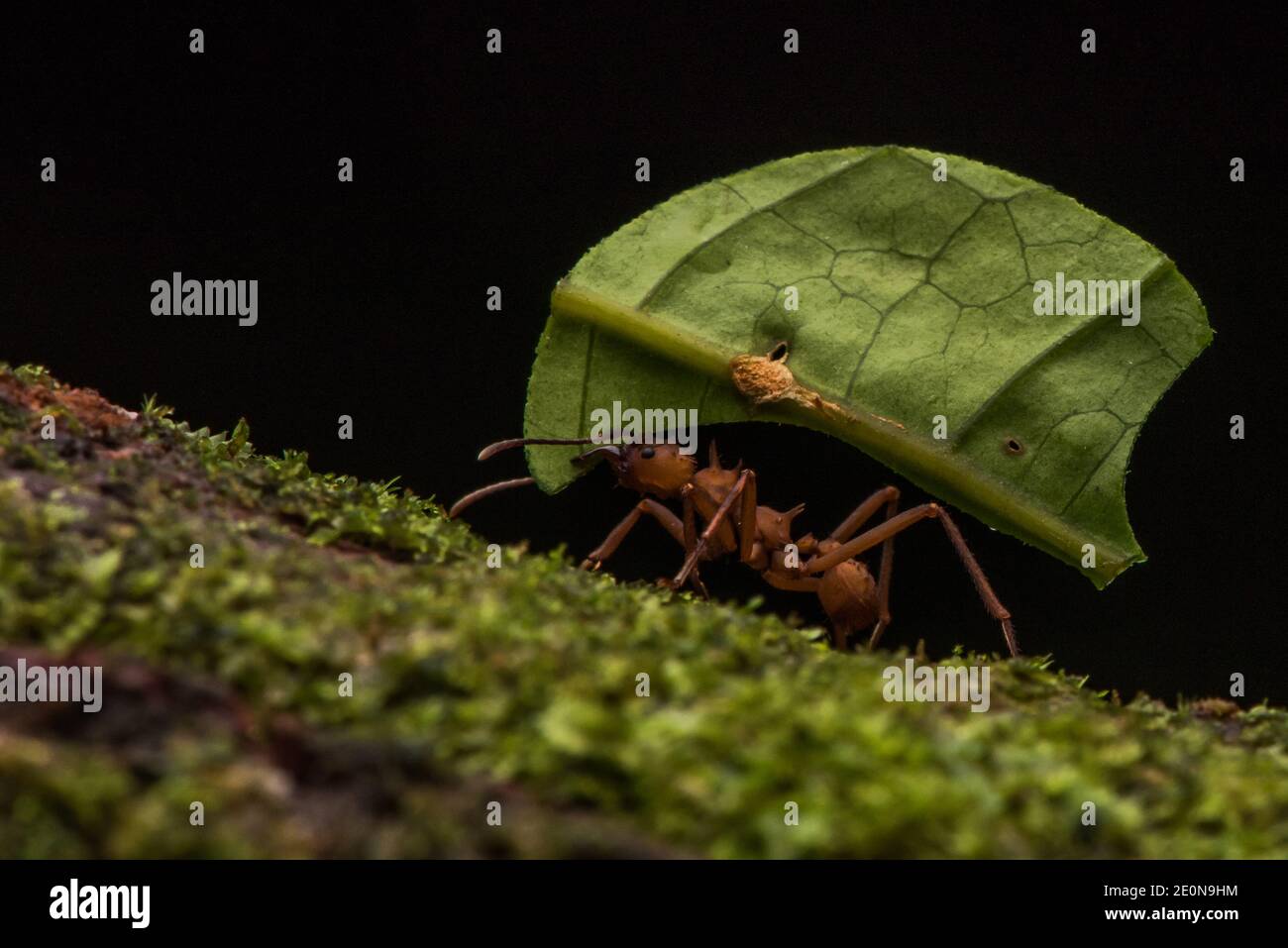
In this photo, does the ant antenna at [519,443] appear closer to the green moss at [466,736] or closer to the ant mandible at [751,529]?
the ant mandible at [751,529]

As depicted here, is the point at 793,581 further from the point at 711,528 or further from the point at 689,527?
the point at 711,528

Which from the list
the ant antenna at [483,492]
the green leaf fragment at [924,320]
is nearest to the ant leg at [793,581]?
the green leaf fragment at [924,320]

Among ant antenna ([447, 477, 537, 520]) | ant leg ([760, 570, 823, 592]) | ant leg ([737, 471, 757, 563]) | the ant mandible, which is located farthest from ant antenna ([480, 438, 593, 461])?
ant leg ([760, 570, 823, 592])

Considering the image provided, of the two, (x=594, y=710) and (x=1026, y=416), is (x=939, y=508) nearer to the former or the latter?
(x=1026, y=416)

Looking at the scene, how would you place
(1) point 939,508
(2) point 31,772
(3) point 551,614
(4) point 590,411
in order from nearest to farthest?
1. (2) point 31,772
2. (3) point 551,614
3. (1) point 939,508
4. (4) point 590,411

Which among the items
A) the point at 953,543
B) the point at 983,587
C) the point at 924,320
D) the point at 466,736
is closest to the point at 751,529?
the point at 953,543

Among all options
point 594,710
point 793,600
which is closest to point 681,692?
point 594,710

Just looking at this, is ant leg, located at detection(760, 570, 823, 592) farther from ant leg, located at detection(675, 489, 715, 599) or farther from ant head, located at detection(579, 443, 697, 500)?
ant head, located at detection(579, 443, 697, 500)
